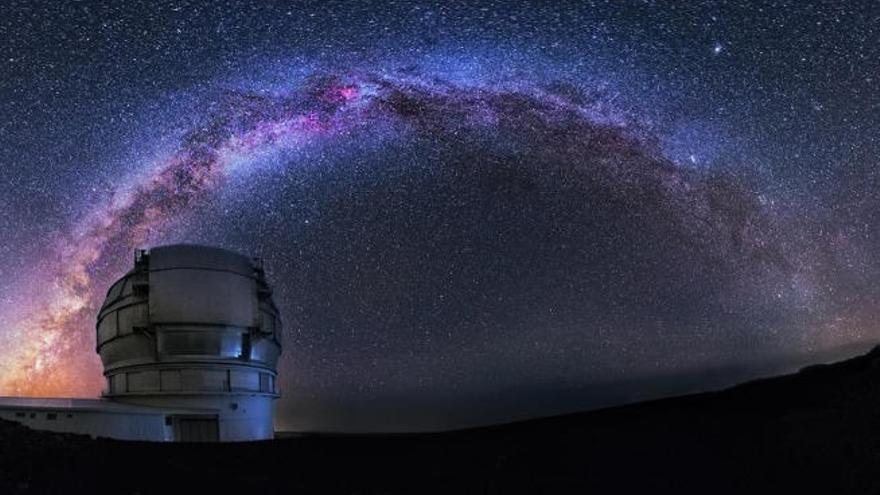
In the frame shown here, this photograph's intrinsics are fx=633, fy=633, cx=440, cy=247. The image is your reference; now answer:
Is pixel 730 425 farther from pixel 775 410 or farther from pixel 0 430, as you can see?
pixel 0 430

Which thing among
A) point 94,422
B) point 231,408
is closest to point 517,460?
point 231,408

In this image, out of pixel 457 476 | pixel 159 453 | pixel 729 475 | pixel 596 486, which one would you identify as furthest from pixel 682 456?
pixel 159 453

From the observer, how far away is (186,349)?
1028 inches

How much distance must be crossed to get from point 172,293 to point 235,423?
6083 mm

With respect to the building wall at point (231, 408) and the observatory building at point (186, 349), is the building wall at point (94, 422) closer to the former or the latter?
the observatory building at point (186, 349)

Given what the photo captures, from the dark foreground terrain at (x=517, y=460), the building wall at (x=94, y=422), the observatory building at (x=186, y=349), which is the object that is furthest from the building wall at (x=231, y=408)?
the dark foreground terrain at (x=517, y=460)

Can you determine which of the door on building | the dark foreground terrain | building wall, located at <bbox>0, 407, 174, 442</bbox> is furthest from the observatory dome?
the dark foreground terrain

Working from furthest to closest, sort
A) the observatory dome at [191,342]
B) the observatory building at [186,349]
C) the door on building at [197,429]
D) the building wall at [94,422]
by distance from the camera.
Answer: the observatory dome at [191,342] → the observatory building at [186,349] → the door on building at [197,429] → the building wall at [94,422]

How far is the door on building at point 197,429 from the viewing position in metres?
25.5

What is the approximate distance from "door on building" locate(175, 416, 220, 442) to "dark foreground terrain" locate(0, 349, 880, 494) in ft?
27.2

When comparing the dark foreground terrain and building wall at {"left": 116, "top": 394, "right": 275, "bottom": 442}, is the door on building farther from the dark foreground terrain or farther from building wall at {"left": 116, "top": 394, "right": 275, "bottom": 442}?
the dark foreground terrain

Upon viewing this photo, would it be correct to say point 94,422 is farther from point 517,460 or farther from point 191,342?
point 517,460

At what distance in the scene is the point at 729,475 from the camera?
13766 mm

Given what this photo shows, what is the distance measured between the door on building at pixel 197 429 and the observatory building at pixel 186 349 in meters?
0.04
